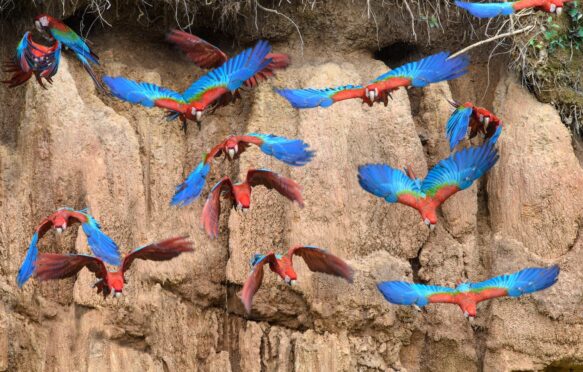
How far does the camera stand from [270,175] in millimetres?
5680

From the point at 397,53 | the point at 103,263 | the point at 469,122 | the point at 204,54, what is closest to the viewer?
the point at 103,263

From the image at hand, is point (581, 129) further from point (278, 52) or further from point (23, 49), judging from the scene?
point (23, 49)

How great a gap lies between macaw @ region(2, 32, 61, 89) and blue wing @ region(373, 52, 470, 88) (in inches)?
61.7

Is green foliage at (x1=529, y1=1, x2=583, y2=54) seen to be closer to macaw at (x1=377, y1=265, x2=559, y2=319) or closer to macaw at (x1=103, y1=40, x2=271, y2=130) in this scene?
macaw at (x1=377, y1=265, x2=559, y2=319)

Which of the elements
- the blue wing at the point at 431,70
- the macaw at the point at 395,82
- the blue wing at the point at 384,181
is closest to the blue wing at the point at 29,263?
the macaw at the point at 395,82

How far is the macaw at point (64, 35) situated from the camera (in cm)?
582

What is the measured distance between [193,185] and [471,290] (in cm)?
144

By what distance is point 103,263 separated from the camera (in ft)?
18.0

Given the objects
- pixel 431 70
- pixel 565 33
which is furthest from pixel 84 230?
pixel 565 33

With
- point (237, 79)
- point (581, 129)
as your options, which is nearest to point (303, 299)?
point (237, 79)

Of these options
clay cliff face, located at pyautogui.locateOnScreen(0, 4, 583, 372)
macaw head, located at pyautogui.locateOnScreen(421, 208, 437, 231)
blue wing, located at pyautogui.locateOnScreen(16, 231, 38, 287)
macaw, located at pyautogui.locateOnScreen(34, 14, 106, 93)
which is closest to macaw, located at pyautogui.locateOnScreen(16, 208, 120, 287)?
blue wing, located at pyautogui.locateOnScreen(16, 231, 38, 287)

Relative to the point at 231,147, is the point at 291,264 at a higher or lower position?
lower

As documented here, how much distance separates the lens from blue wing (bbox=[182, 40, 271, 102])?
562cm

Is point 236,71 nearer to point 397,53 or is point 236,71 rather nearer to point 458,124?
point 458,124
